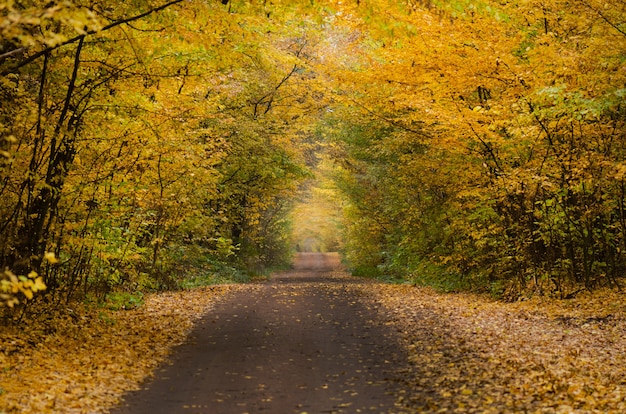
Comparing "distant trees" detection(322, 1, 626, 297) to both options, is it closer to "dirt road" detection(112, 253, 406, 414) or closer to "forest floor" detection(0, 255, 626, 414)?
"forest floor" detection(0, 255, 626, 414)

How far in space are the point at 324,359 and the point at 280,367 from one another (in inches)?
28.9

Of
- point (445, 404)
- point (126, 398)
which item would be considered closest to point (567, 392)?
point (445, 404)

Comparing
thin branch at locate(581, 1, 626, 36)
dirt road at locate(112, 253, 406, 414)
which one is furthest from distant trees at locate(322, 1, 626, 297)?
dirt road at locate(112, 253, 406, 414)

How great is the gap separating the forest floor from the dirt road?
1.1 inches

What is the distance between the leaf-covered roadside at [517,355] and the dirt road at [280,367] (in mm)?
481

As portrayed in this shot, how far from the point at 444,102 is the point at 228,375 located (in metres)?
8.58

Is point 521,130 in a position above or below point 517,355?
above

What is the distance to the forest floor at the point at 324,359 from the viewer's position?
20.6 feet

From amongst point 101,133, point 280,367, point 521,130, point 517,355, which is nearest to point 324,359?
point 280,367

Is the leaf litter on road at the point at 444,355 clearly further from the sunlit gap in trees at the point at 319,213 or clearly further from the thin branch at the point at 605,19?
the sunlit gap in trees at the point at 319,213

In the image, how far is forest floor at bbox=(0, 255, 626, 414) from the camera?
627 centimetres

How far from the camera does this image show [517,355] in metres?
8.19

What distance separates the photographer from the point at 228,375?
750 centimetres

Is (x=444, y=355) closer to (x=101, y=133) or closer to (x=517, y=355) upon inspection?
(x=517, y=355)
